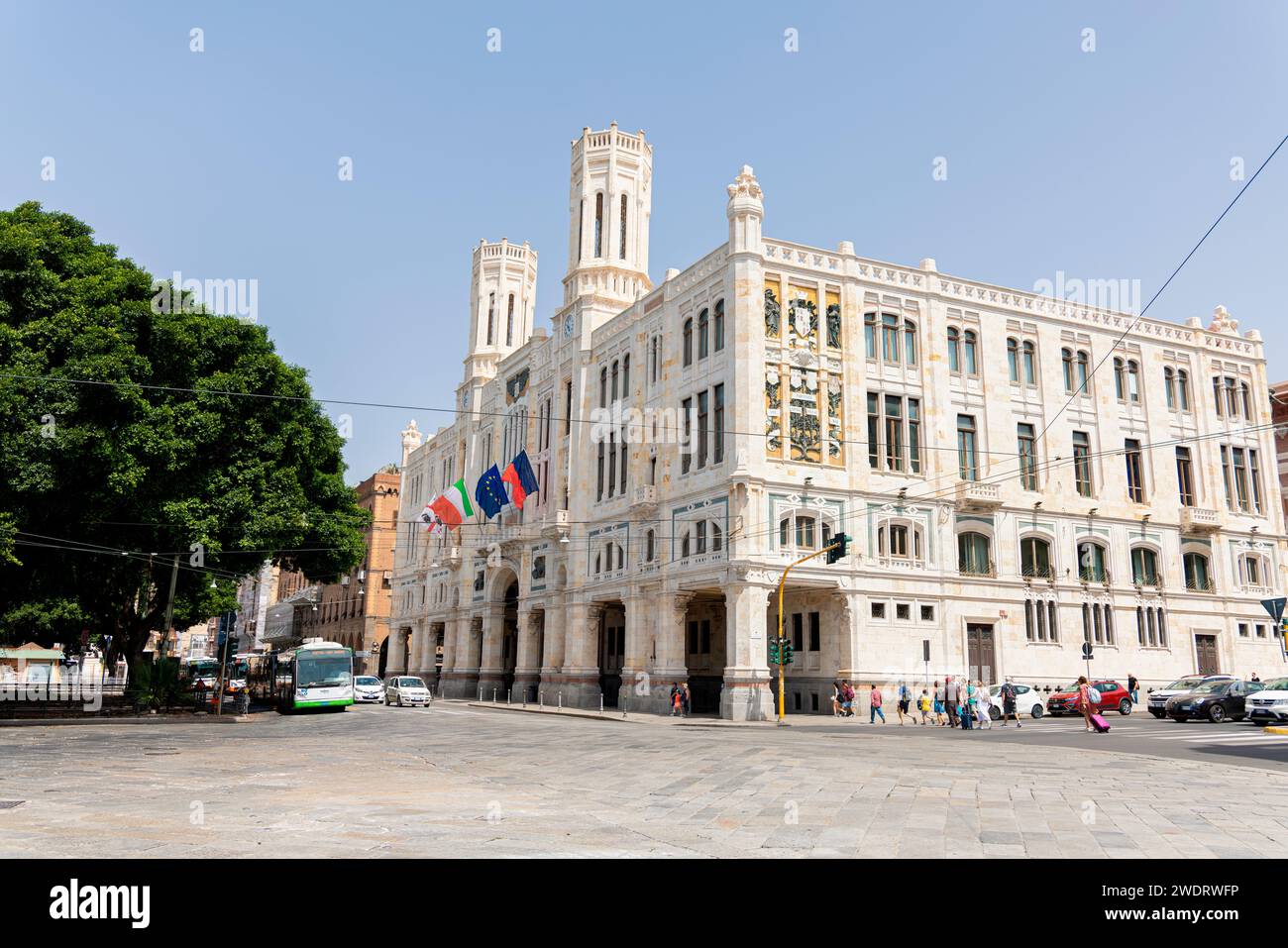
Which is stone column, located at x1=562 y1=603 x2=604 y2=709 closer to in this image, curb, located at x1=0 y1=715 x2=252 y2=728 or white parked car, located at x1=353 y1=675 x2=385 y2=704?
white parked car, located at x1=353 y1=675 x2=385 y2=704

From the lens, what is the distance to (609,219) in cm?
5206

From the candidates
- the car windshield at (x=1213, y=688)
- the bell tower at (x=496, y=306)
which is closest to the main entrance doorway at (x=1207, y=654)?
the car windshield at (x=1213, y=688)

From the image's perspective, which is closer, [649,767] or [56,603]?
[649,767]

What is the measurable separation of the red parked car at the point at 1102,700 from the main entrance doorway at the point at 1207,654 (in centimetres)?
842

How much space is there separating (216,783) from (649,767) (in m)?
6.92

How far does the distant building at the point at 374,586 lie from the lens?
85188mm

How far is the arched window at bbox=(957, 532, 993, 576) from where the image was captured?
40312 millimetres

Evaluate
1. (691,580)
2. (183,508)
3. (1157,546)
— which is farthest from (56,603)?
(1157,546)

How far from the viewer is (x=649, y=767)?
1636 centimetres

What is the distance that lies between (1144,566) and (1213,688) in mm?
12176

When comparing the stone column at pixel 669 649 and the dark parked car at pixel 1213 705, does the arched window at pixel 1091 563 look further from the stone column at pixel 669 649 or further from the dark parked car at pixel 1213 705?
the stone column at pixel 669 649

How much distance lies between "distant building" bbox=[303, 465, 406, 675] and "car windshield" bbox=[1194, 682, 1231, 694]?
210 ft
